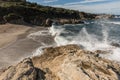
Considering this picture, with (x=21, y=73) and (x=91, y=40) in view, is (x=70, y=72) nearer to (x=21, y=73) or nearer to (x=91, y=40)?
(x=21, y=73)

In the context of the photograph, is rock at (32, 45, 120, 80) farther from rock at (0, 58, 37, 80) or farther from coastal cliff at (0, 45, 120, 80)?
rock at (0, 58, 37, 80)

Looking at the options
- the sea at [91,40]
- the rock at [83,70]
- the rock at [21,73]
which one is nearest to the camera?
the rock at [83,70]

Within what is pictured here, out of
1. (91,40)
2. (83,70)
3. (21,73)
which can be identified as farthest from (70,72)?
(91,40)

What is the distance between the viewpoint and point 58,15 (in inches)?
3553

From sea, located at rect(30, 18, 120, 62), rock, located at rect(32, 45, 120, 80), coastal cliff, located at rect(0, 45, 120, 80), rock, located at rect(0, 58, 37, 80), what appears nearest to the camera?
rock, located at rect(32, 45, 120, 80)

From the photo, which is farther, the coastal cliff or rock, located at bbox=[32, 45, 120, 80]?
the coastal cliff

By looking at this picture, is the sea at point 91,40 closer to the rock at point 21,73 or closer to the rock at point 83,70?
the rock at point 83,70

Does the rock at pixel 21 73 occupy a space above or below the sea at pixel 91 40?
above

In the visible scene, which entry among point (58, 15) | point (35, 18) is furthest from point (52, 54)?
point (58, 15)

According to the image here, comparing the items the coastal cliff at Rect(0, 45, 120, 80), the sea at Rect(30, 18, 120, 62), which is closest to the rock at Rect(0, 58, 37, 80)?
the coastal cliff at Rect(0, 45, 120, 80)

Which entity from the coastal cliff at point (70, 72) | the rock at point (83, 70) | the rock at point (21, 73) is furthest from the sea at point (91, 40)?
the rock at point (21, 73)

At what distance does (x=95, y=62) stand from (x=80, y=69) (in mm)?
1975

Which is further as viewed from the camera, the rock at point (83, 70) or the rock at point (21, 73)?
the rock at point (21, 73)

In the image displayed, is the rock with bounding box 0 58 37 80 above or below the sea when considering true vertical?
above
